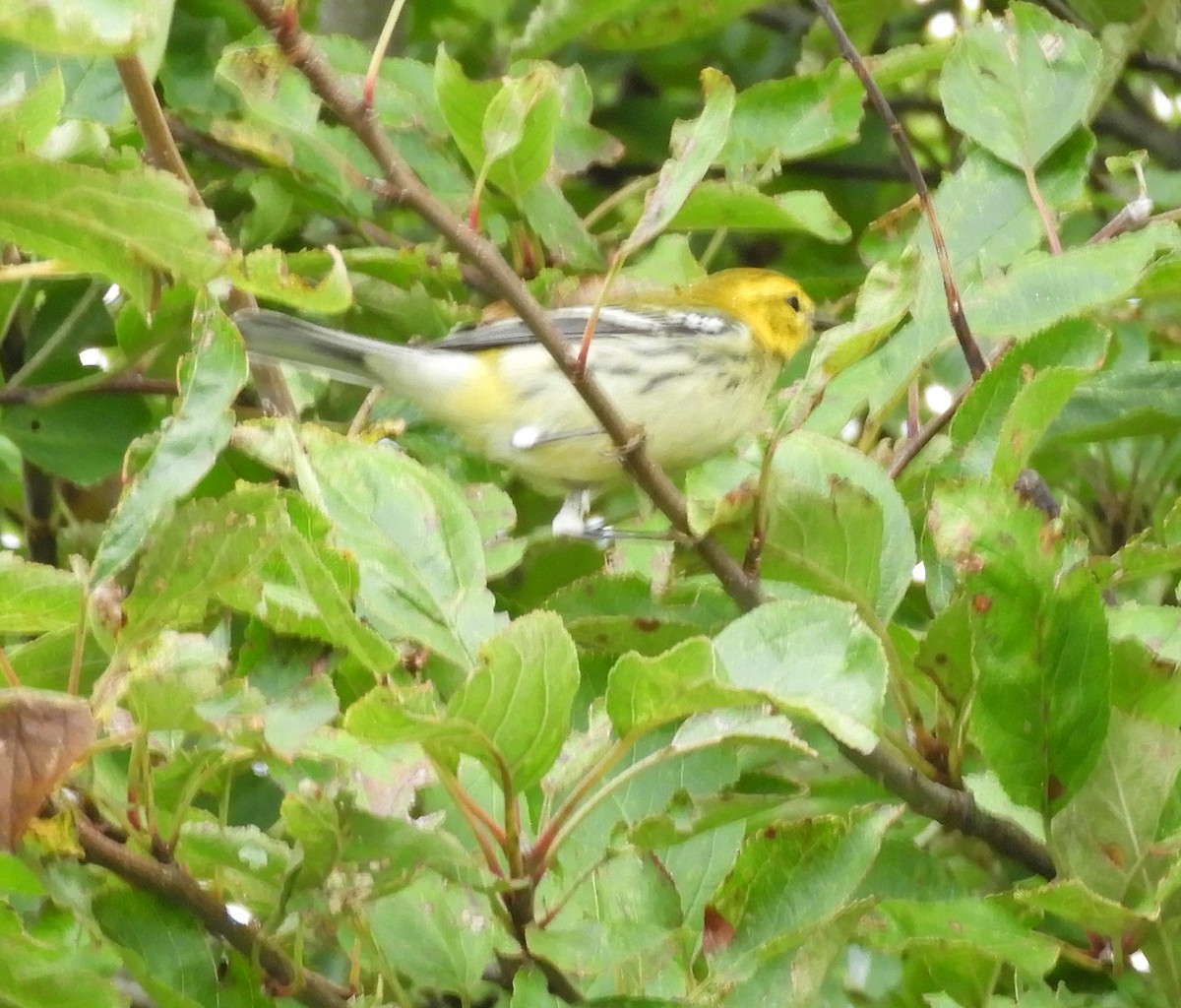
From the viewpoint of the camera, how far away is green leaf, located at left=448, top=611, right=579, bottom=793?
142 centimetres

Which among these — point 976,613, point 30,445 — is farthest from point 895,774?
point 30,445

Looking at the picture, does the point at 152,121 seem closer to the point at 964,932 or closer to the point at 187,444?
the point at 187,444

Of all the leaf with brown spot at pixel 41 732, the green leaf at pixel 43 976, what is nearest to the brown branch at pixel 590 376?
the leaf with brown spot at pixel 41 732

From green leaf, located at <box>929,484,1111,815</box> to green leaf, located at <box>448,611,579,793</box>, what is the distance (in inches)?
18.2

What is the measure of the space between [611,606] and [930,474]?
45 cm

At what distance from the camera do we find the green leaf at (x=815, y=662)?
138 centimetres

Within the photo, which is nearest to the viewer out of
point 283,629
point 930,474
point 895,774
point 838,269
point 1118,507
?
point 283,629

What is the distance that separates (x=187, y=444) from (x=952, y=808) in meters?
0.97

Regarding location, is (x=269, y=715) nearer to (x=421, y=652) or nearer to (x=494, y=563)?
(x=421, y=652)

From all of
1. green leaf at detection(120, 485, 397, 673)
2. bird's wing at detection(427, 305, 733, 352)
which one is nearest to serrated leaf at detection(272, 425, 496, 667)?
green leaf at detection(120, 485, 397, 673)

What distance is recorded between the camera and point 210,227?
1.51 m

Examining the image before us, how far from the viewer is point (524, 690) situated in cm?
145

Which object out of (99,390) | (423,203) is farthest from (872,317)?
(99,390)

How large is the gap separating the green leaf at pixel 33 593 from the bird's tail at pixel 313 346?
1180 mm
